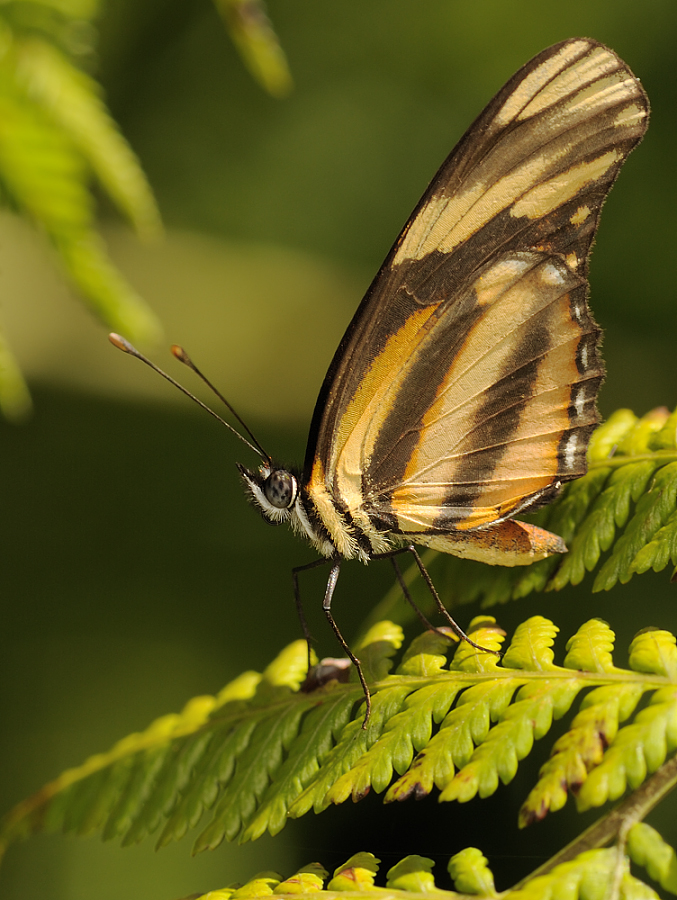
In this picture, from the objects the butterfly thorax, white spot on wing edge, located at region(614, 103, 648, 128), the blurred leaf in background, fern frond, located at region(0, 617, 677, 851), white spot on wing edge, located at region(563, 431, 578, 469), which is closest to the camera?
fern frond, located at region(0, 617, 677, 851)

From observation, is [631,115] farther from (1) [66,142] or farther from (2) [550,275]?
(1) [66,142]

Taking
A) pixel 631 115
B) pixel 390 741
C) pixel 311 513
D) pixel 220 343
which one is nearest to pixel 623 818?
pixel 390 741

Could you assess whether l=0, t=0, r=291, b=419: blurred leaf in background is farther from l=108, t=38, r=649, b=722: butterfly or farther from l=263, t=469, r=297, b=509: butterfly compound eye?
l=263, t=469, r=297, b=509: butterfly compound eye

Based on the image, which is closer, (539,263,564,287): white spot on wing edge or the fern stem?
the fern stem

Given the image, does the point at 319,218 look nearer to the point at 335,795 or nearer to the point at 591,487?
the point at 591,487

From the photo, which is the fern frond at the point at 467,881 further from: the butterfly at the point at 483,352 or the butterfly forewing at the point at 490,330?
the butterfly forewing at the point at 490,330

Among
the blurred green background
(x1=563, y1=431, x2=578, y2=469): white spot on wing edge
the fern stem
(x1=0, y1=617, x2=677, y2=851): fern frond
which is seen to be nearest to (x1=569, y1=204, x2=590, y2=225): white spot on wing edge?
(x1=563, y1=431, x2=578, y2=469): white spot on wing edge

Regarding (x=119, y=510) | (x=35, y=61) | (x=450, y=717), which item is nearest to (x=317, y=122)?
(x=119, y=510)

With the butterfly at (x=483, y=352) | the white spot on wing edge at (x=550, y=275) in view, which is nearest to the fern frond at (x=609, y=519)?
the butterfly at (x=483, y=352)
